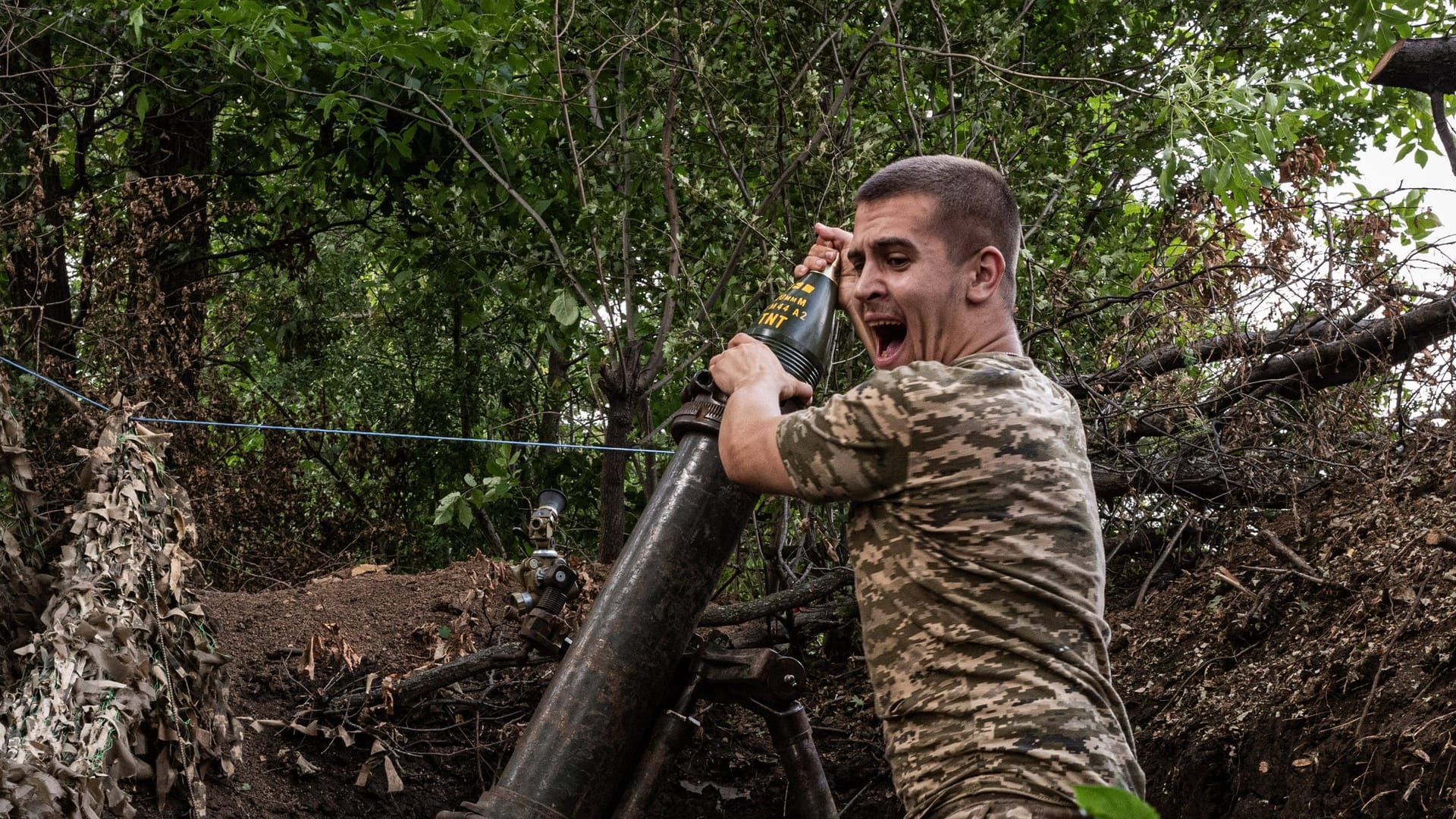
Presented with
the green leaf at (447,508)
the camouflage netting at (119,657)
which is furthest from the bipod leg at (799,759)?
the green leaf at (447,508)

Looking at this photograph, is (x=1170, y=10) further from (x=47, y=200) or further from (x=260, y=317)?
(x=47, y=200)

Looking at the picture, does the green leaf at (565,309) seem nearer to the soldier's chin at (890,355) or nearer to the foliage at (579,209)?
the foliage at (579,209)

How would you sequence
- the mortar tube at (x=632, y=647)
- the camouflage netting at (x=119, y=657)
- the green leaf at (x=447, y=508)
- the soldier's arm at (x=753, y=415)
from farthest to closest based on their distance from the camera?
the green leaf at (x=447, y=508), the camouflage netting at (x=119, y=657), the mortar tube at (x=632, y=647), the soldier's arm at (x=753, y=415)

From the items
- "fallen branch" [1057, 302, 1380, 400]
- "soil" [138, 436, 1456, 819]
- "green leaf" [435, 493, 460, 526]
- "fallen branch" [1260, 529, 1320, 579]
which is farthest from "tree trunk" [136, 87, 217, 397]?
"fallen branch" [1260, 529, 1320, 579]

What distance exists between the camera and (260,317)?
848cm

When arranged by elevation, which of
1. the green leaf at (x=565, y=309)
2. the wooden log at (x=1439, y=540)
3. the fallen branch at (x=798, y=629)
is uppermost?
the green leaf at (x=565, y=309)

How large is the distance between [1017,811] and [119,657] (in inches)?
124

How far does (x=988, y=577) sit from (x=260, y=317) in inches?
286

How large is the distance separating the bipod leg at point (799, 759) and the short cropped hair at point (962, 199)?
1.47 metres

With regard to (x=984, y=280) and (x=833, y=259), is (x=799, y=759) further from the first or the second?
(x=984, y=280)

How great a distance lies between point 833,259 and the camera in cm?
310

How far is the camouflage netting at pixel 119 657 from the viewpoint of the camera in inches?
147

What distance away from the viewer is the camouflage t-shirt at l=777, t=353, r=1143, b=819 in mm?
2137

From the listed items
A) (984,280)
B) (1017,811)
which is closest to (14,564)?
(984,280)
